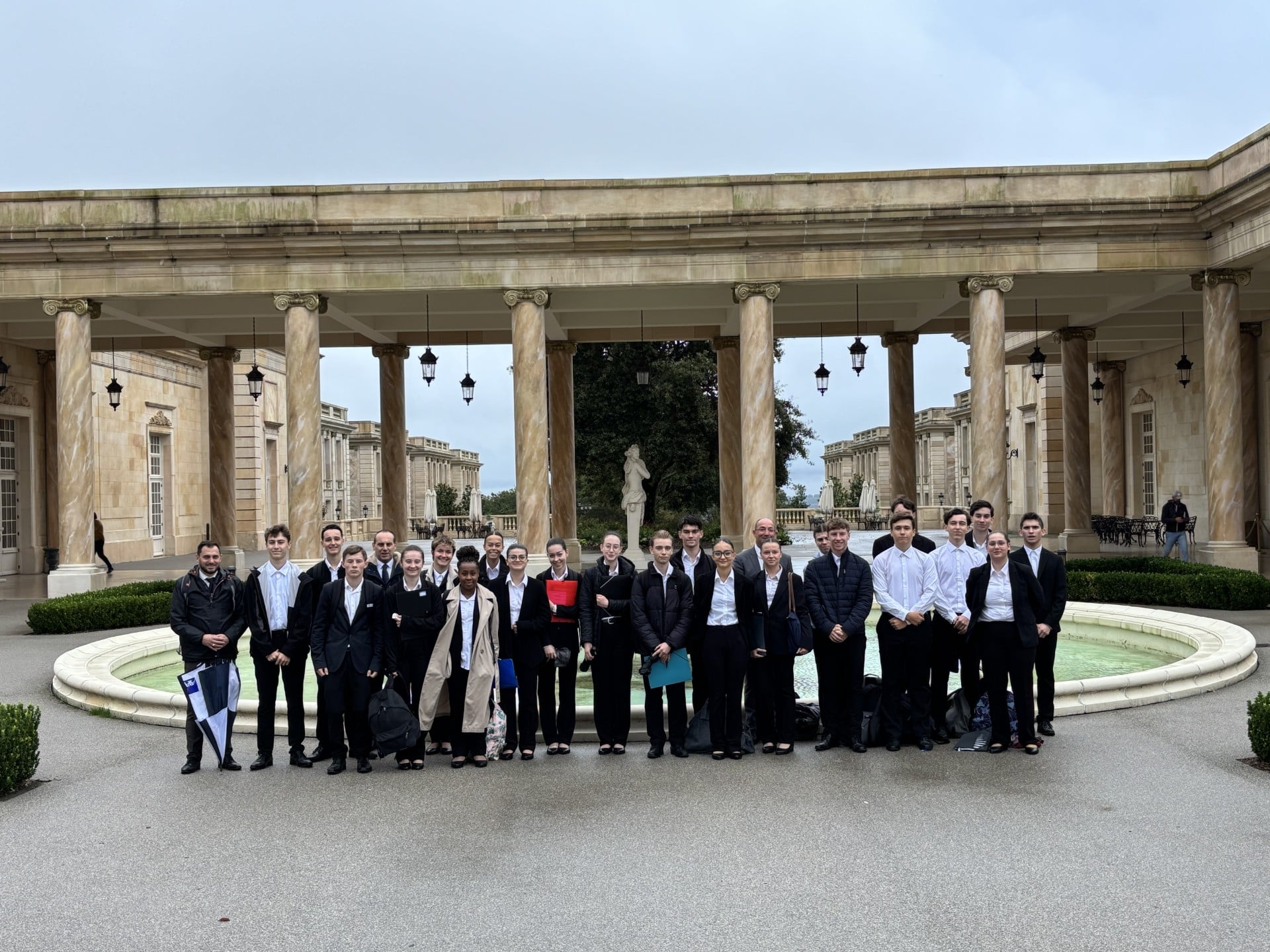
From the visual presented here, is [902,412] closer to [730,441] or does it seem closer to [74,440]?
[730,441]

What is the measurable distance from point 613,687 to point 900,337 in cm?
1871

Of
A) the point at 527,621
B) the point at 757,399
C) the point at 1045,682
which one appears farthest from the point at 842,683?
the point at 757,399

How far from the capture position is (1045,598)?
8.24m

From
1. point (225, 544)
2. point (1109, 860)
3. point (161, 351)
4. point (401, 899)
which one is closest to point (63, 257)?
point (225, 544)

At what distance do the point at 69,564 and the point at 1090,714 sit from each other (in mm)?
17025

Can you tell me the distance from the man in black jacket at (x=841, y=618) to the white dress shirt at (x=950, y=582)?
54cm

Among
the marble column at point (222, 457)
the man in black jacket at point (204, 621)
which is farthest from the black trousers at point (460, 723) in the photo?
the marble column at point (222, 457)

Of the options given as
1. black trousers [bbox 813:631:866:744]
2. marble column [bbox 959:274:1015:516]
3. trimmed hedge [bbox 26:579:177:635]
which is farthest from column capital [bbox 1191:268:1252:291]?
trimmed hedge [bbox 26:579:177:635]

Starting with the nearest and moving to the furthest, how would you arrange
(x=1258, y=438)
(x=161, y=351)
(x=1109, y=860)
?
(x=1109, y=860) → (x=1258, y=438) → (x=161, y=351)

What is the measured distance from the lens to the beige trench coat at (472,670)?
7.98 m

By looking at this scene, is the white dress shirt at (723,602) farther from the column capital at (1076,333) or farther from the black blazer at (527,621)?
the column capital at (1076,333)

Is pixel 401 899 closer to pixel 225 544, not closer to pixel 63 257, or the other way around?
pixel 63 257

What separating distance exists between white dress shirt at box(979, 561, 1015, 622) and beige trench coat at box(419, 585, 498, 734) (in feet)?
11.9

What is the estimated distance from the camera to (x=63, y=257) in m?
19.5
